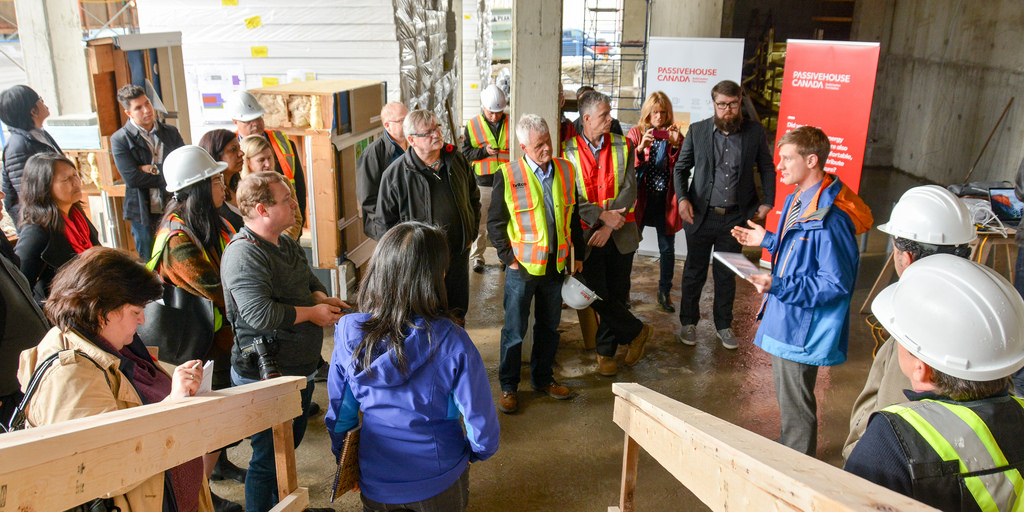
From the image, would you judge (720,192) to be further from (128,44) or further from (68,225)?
(128,44)

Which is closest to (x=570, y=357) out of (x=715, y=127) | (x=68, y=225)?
(x=715, y=127)

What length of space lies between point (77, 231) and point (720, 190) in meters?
4.07

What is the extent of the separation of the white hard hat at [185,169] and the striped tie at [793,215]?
2793 millimetres

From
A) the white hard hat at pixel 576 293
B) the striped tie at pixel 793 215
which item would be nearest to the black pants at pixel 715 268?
the white hard hat at pixel 576 293

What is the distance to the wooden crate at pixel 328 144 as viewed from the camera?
202 inches

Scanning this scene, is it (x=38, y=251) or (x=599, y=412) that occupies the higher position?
(x=38, y=251)

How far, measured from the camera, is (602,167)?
15.7ft

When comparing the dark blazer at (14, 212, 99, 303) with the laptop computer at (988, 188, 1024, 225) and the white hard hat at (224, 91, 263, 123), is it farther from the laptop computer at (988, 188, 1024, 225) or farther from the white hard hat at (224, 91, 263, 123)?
the laptop computer at (988, 188, 1024, 225)

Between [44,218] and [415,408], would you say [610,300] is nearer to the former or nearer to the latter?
[415,408]

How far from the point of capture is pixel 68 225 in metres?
3.61

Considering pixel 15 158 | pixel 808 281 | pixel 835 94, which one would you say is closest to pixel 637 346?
pixel 808 281

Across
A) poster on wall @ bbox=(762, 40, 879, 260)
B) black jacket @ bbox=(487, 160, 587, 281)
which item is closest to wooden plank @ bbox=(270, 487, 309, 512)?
black jacket @ bbox=(487, 160, 587, 281)

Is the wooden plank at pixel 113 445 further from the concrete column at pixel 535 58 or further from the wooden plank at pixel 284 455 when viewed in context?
the concrete column at pixel 535 58

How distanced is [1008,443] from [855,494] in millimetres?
542
